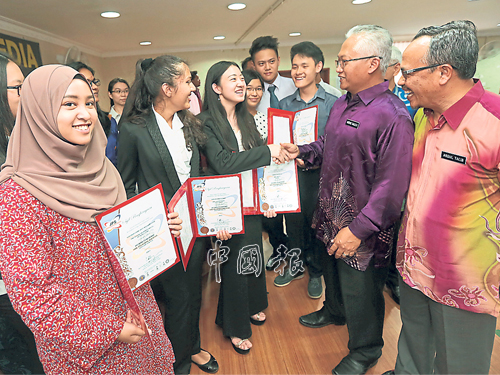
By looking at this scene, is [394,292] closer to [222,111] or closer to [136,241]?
[222,111]

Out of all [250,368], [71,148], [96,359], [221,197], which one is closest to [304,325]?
[250,368]

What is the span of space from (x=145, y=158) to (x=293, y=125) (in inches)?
38.0

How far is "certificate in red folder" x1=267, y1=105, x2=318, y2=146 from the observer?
180cm

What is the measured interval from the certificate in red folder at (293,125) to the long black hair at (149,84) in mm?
516

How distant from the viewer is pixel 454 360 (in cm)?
121

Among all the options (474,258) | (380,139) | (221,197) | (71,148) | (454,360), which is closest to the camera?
(71,148)

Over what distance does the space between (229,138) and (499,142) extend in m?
1.20

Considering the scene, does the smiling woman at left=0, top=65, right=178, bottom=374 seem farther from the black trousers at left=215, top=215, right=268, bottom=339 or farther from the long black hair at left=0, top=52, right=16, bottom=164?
the black trousers at left=215, top=215, right=268, bottom=339

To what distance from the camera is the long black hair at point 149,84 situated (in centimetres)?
145

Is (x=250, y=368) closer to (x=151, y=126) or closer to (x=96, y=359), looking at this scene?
(x=96, y=359)

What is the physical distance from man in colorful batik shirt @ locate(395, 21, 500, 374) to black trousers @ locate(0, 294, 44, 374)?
1.73 metres

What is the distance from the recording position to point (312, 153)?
73.8 inches

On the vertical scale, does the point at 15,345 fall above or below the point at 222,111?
below

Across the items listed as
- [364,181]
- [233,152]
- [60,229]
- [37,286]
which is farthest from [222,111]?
[37,286]
